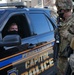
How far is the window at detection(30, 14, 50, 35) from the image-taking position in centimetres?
551

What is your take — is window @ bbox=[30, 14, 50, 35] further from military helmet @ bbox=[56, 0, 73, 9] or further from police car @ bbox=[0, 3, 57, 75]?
military helmet @ bbox=[56, 0, 73, 9]

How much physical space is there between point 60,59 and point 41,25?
1.17 meters

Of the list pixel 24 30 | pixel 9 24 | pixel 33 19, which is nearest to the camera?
pixel 9 24

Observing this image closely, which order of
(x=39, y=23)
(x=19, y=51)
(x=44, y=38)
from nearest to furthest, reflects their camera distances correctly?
(x=19, y=51) < (x=44, y=38) < (x=39, y=23)

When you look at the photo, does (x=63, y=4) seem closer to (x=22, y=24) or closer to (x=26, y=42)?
(x=26, y=42)

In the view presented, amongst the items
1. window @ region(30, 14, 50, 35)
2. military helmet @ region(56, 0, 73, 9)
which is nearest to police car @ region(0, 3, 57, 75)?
window @ region(30, 14, 50, 35)

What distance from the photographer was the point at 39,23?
5762 millimetres

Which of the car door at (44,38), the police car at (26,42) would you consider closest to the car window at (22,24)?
the police car at (26,42)

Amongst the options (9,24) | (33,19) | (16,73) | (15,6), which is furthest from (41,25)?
(16,73)

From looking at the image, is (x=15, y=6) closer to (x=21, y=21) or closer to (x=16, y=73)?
(x=21, y=21)

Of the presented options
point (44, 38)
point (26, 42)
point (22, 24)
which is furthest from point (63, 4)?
point (44, 38)

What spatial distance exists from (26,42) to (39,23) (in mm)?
924

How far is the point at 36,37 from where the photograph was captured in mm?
5355

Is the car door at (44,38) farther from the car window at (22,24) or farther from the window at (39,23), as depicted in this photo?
the car window at (22,24)
